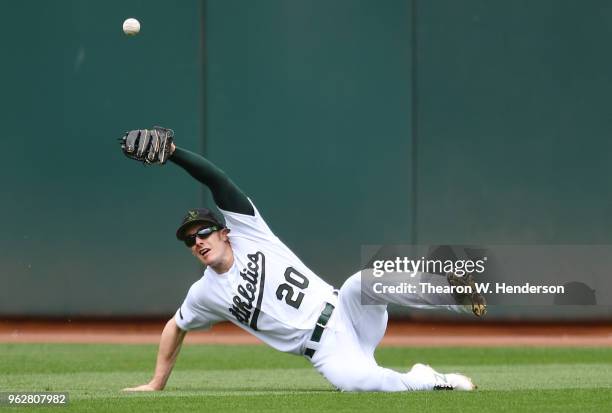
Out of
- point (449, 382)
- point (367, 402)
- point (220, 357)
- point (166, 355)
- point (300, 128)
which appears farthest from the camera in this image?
point (300, 128)

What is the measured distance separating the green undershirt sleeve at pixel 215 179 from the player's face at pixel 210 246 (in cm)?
15

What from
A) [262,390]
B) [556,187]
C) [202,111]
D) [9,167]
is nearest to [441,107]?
[556,187]

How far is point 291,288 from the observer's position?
6410mm

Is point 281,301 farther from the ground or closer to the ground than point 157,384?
farther from the ground

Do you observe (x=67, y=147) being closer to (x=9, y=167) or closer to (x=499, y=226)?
(x=9, y=167)

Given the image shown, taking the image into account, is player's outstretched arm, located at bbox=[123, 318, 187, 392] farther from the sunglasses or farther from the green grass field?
the sunglasses

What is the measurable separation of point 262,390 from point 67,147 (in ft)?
15.6

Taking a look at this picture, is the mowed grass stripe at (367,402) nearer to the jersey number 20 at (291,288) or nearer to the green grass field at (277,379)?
the green grass field at (277,379)

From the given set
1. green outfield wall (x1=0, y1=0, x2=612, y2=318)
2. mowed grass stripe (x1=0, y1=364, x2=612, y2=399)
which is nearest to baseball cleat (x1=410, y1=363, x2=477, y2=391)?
mowed grass stripe (x1=0, y1=364, x2=612, y2=399)

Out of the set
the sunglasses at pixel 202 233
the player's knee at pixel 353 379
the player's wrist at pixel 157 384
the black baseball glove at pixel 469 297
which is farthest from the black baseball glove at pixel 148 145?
the black baseball glove at pixel 469 297

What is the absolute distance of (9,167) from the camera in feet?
36.1

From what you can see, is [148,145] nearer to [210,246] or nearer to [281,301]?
[210,246]

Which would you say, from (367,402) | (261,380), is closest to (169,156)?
(367,402)

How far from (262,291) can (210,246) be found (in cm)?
35
